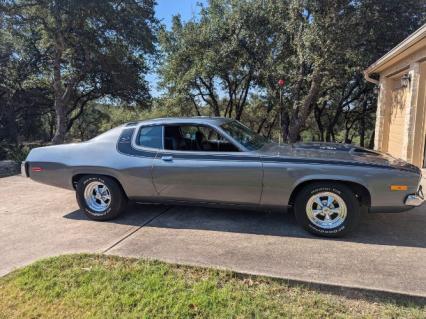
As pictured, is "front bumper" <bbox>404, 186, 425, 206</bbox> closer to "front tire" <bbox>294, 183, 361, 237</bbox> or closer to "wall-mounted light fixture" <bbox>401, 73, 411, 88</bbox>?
"front tire" <bbox>294, 183, 361, 237</bbox>

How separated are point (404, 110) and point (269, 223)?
642 cm

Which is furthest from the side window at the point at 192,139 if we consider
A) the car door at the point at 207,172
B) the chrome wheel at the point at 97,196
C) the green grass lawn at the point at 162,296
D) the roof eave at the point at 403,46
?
the roof eave at the point at 403,46

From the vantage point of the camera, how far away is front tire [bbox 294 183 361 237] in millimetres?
3852

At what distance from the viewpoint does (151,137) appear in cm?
459

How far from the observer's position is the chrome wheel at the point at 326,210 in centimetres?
389

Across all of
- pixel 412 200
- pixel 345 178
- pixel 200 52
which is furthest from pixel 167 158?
pixel 200 52

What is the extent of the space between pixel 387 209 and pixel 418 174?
0.53 metres

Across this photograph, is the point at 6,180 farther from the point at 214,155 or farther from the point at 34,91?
the point at 34,91

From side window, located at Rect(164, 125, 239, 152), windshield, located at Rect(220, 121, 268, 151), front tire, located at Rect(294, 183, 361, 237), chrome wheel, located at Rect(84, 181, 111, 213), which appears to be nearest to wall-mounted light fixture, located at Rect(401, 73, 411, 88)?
windshield, located at Rect(220, 121, 268, 151)

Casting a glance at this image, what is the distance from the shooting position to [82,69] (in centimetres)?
1523

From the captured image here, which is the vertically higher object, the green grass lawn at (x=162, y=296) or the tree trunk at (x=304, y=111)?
the tree trunk at (x=304, y=111)

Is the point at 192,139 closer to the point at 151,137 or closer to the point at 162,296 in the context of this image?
the point at 151,137

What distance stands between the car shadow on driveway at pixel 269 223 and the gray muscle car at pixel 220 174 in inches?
11.2

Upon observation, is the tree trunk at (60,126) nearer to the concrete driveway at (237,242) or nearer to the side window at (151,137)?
the concrete driveway at (237,242)
